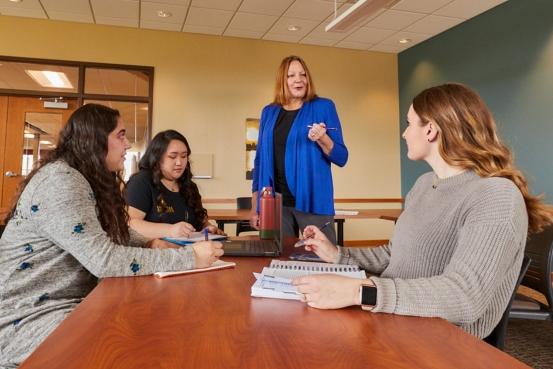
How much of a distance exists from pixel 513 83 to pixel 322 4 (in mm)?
→ 2259

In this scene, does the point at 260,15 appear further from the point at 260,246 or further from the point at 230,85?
the point at 260,246

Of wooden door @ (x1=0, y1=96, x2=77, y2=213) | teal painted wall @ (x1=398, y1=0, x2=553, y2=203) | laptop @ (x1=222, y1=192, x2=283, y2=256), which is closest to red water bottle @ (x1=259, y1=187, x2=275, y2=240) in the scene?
laptop @ (x1=222, y1=192, x2=283, y2=256)

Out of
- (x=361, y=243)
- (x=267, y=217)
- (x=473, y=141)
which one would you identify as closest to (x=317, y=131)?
(x=267, y=217)

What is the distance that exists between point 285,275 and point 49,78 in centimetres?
513

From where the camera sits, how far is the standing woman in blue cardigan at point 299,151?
6.02 feet

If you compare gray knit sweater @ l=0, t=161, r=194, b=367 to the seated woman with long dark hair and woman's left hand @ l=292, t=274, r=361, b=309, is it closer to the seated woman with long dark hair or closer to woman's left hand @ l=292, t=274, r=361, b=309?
the seated woman with long dark hair

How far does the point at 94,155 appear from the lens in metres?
1.19

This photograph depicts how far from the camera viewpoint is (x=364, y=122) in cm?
590

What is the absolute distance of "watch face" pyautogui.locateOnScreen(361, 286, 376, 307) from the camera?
2.39 ft

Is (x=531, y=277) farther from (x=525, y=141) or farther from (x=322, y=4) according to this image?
(x=322, y=4)

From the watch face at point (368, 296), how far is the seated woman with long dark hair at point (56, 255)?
50cm

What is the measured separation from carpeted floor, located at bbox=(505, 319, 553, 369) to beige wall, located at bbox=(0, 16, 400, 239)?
3343 mm

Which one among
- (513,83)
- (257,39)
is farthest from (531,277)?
(257,39)

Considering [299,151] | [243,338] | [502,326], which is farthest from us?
[299,151]
